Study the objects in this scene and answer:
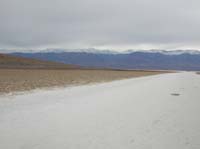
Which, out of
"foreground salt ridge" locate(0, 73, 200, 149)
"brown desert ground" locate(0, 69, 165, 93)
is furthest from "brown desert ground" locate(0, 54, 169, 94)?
"foreground salt ridge" locate(0, 73, 200, 149)

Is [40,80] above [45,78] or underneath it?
above

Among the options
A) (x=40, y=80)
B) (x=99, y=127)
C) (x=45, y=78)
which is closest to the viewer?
(x=99, y=127)

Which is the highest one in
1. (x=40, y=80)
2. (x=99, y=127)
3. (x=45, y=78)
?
(x=99, y=127)

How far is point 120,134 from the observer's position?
25.7 feet

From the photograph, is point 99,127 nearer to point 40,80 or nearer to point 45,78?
point 40,80

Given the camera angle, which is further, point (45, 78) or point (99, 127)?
point (45, 78)

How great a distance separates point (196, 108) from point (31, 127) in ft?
27.0

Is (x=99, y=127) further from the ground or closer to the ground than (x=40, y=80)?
further from the ground

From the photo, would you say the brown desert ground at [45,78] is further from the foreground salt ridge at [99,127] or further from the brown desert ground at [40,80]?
the foreground salt ridge at [99,127]

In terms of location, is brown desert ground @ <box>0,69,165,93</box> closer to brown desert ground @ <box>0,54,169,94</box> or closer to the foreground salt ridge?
brown desert ground @ <box>0,54,169,94</box>

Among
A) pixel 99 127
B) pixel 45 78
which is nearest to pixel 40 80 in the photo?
pixel 45 78

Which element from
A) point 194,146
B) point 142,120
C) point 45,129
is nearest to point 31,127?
point 45,129

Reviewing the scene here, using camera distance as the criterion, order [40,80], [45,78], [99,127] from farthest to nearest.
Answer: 1. [45,78]
2. [40,80]
3. [99,127]

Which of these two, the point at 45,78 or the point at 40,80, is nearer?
the point at 40,80
